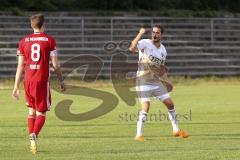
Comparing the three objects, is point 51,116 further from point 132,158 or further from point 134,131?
point 132,158

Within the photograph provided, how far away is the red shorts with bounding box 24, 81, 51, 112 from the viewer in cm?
1169

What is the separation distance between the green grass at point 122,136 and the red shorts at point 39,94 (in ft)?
2.33

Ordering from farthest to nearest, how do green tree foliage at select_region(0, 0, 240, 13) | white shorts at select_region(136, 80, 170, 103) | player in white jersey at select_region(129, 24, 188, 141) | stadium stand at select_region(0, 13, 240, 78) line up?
green tree foliage at select_region(0, 0, 240, 13)
stadium stand at select_region(0, 13, 240, 78)
white shorts at select_region(136, 80, 170, 103)
player in white jersey at select_region(129, 24, 188, 141)

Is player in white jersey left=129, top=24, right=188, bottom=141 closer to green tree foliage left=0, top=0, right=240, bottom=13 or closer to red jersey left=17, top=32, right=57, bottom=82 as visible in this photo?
red jersey left=17, top=32, right=57, bottom=82

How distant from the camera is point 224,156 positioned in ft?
35.9

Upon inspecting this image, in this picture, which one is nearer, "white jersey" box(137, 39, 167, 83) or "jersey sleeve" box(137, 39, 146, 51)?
"jersey sleeve" box(137, 39, 146, 51)

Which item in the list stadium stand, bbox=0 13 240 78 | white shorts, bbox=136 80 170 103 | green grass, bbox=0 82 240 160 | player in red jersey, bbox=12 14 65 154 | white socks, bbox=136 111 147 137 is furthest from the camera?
stadium stand, bbox=0 13 240 78

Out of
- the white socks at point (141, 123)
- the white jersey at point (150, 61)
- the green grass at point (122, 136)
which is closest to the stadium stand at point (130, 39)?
the green grass at point (122, 136)

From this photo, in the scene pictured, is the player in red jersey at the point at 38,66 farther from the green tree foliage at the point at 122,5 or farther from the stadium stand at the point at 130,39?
the green tree foliage at the point at 122,5

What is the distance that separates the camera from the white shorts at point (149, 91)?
14.4 m

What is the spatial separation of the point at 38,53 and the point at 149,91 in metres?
3.37

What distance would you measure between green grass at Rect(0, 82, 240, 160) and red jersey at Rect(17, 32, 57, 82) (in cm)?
118

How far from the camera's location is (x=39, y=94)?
1170 cm

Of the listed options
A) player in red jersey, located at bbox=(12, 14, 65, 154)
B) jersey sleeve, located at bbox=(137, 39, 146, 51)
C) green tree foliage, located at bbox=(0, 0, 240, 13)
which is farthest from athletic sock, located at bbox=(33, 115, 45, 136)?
green tree foliage, located at bbox=(0, 0, 240, 13)
